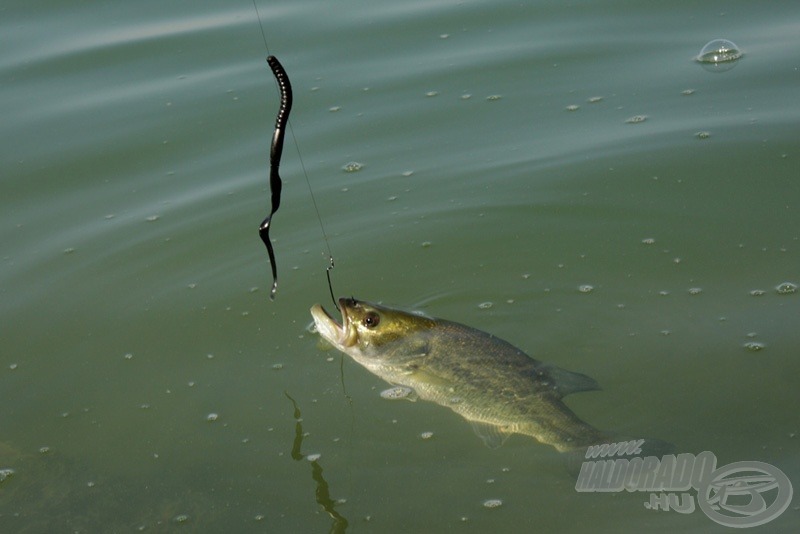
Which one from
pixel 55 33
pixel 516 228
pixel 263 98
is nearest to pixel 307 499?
pixel 516 228

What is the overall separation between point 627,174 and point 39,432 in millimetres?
3904

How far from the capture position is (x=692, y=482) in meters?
4.56

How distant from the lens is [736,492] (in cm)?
451

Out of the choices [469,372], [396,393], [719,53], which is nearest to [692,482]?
[469,372]

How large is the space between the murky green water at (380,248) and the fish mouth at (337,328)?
0.39m

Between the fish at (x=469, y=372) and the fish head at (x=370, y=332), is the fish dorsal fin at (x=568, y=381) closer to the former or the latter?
the fish at (x=469, y=372)

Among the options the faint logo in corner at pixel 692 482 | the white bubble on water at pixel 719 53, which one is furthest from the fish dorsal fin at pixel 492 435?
the white bubble on water at pixel 719 53

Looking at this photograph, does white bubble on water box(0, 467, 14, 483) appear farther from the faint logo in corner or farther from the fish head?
the faint logo in corner

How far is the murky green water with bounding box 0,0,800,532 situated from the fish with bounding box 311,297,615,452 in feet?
0.47

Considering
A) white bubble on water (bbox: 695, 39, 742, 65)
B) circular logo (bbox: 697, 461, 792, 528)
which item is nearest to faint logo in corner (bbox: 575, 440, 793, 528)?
circular logo (bbox: 697, 461, 792, 528)

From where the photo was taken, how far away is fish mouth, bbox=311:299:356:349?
5.07 meters

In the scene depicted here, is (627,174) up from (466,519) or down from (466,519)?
up

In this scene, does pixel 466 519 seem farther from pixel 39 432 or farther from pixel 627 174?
pixel 627 174

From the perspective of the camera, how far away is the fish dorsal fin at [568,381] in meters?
4.95
